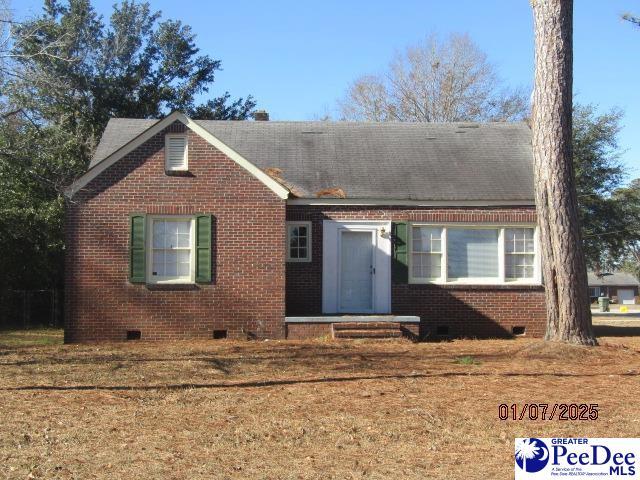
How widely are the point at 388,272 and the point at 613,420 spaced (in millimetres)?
9361

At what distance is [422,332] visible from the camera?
56.0 feet

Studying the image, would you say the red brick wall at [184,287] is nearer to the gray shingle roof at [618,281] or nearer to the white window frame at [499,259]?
the white window frame at [499,259]

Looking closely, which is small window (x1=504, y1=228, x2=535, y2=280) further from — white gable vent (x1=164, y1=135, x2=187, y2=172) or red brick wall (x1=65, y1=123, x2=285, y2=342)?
white gable vent (x1=164, y1=135, x2=187, y2=172)

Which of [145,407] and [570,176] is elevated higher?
[570,176]

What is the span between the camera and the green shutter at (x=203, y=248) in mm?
15742

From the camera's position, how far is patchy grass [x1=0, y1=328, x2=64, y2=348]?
51.9ft

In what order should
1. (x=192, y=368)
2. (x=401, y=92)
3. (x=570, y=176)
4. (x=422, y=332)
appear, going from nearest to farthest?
1. (x=192, y=368)
2. (x=570, y=176)
3. (x=422, y=332)
4. (x=401, y=92)

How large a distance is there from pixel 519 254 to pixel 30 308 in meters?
13.5

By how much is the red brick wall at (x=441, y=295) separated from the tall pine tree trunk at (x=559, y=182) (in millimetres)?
4020

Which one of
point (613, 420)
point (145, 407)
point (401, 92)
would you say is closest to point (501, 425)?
point (613, 420)

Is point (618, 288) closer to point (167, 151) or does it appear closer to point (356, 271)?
point (356, 271)

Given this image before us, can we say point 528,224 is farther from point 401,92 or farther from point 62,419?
point 401,92
